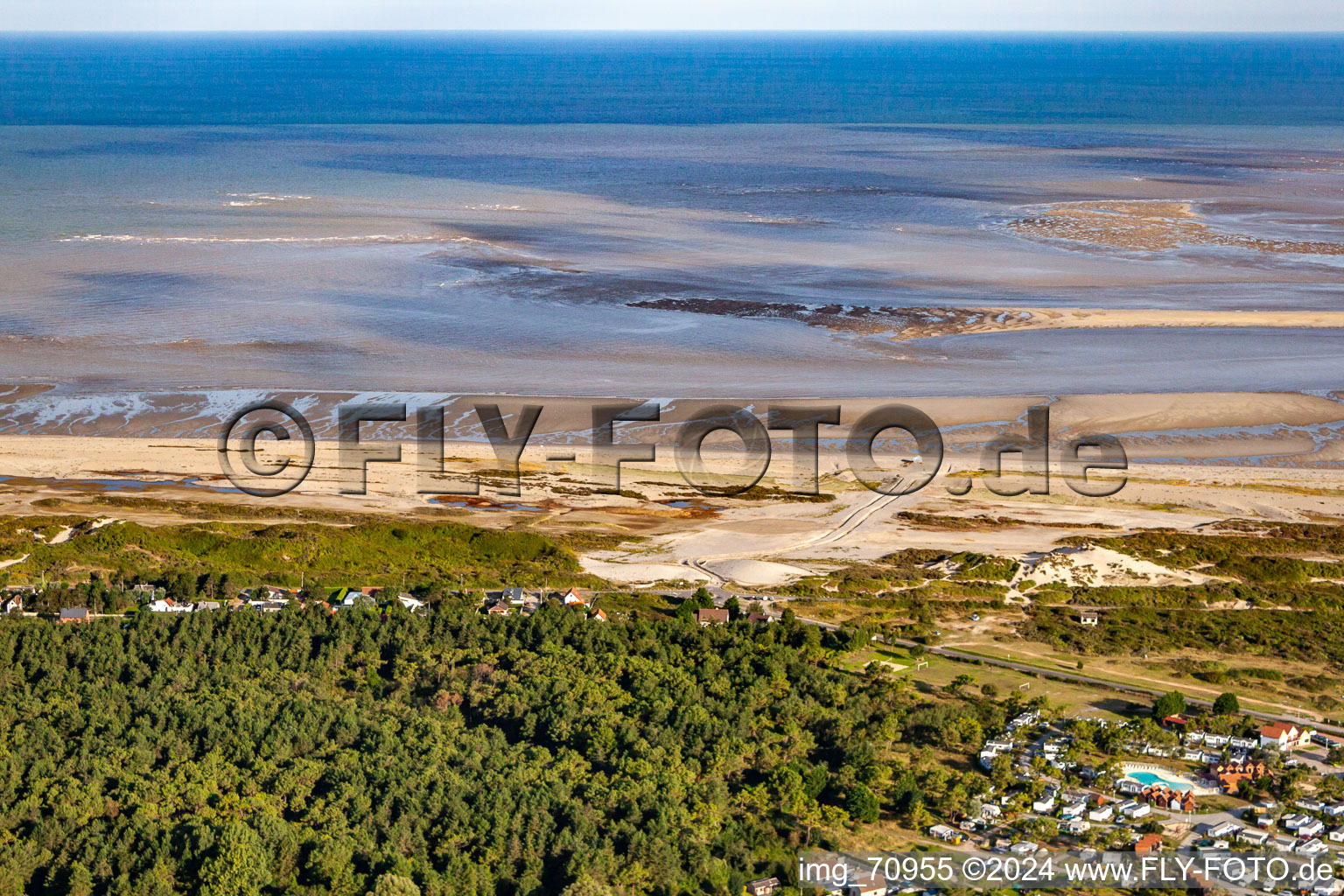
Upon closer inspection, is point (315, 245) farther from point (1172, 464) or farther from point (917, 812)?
point (917, 812)

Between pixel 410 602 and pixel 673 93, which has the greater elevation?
pixel 673 93

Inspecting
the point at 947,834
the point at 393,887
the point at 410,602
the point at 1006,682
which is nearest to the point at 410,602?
the point at 410,602

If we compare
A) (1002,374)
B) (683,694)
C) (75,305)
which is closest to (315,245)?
(75,305)

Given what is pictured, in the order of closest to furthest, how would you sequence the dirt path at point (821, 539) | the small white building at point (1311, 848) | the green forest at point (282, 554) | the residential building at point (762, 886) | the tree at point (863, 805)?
the residential building at point (762, 886)
the small white building at point (1311, 848)
the tree at point (863, 805)
the green forest at point (282, 554)
the dirt path at point (821, 539)

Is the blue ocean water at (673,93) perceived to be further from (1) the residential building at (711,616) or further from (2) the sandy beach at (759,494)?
(1) the residential building at (711,616)

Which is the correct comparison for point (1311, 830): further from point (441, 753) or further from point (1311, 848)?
point (441, 753)

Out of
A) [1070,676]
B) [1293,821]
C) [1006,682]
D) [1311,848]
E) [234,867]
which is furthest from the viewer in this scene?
[1070,676]

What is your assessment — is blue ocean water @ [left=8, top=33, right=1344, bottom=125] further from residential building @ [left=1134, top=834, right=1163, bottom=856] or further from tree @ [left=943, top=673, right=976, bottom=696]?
residential building @ [left=1134, top=834, right=1163, bottom=856]

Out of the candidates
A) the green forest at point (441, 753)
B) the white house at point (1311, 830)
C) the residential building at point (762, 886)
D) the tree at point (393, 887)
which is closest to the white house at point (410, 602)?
the green forest at point (441, 753)
